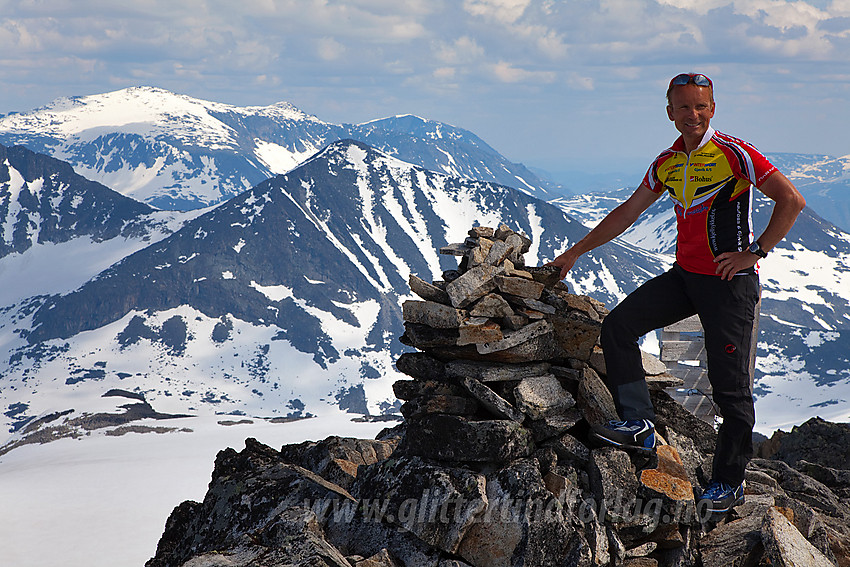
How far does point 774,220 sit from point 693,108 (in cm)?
169

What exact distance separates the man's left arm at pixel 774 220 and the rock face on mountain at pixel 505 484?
2.64 m

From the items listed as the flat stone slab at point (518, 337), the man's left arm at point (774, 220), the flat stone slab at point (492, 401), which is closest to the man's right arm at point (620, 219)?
the flat stone slab at point (518, 337)

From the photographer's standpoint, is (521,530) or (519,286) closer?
(521,530)

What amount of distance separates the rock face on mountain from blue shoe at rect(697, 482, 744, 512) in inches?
8.4

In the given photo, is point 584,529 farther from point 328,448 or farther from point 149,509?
point 149,509

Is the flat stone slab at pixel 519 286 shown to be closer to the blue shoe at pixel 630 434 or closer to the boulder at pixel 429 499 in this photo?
the blue shoe at pixel 630 434

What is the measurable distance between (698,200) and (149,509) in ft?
206

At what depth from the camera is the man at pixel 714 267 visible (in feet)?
27.1

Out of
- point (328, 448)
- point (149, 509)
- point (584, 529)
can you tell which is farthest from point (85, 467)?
point (584, 529)

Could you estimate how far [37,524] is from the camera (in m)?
55.8

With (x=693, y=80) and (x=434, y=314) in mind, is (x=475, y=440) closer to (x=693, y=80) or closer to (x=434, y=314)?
(x=434, y=314)

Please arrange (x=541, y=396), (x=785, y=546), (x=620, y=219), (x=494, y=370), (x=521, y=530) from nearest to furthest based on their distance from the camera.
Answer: (x=785, y=546) < (x=521, y=530) < (x=541, y=396) < (x=620, y=219) < (x=494, y=370)

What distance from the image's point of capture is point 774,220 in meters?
8.20

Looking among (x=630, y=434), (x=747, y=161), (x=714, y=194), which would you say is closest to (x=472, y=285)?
(x=630, y=434)
